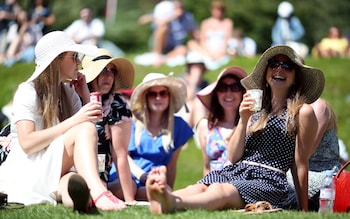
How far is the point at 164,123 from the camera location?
8.92 m

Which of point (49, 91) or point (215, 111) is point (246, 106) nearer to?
point (49, 91)

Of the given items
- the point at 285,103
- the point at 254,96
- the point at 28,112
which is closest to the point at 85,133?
the point at 28,112

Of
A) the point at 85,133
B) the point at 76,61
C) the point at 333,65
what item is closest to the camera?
the point at 85,133

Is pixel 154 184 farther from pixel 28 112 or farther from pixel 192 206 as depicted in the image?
pixel 28 112

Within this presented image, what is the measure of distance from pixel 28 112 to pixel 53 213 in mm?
941

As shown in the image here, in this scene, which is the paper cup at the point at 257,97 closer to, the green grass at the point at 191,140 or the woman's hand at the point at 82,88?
the green grass at the point at 191,140

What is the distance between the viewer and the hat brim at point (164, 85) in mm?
8875

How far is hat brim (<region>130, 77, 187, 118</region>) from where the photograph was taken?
29.1ft

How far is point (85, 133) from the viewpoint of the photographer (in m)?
6.49

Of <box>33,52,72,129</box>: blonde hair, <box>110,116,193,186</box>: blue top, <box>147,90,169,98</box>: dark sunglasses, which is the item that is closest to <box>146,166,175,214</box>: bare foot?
<box>33,52,72,129</box>: blonde hair

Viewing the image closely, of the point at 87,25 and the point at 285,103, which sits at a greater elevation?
the point at 87,25

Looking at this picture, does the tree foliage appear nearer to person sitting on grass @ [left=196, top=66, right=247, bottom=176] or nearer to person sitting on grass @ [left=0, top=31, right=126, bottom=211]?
person sitting on grass @ [left=196, top=66, right=247, bottom=176]

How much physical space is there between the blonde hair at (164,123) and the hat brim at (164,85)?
0.10 ft

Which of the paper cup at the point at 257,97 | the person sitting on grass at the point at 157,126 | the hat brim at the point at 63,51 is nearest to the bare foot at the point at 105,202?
the hat brim at the point at 63,51
